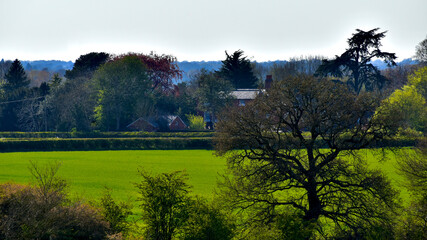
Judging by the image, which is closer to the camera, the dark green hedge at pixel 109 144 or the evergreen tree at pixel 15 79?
the dark green hedge at pixel 109 144

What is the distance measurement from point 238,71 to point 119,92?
34777 millimetres

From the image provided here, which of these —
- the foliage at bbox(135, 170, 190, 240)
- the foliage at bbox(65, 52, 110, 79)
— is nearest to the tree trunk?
the foliage at bbox(135, 170, 190, 240)

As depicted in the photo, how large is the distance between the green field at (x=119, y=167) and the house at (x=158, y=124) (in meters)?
20.4

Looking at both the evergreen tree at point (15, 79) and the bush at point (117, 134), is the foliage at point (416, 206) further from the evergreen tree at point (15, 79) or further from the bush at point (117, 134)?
the evergreen tree at point (15, 79)

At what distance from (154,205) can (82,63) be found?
84.2m

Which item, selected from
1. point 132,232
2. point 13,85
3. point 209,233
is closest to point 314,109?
point 209,233

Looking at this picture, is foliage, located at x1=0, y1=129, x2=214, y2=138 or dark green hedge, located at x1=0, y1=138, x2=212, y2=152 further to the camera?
foliage, located at x1=0, y1=129, x2=214, y2=138

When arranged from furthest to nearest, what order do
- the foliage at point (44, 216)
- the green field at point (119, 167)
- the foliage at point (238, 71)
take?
the foliage at point (238, 71) < the green field at point (119, 167) < the foliage at point (44, 216)

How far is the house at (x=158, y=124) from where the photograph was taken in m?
85.2

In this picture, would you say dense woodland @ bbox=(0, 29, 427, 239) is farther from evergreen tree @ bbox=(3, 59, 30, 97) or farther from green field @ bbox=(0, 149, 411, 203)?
evergreen tree @ bbox=(3, 59, 30, 97)

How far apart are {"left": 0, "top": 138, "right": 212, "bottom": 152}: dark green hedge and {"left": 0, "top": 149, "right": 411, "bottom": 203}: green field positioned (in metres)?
3.66

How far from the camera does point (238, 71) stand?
11181cm

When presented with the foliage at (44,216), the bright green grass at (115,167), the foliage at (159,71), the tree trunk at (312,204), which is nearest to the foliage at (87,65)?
the foliage at (159,71)

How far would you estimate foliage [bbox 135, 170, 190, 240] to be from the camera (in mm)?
20109
